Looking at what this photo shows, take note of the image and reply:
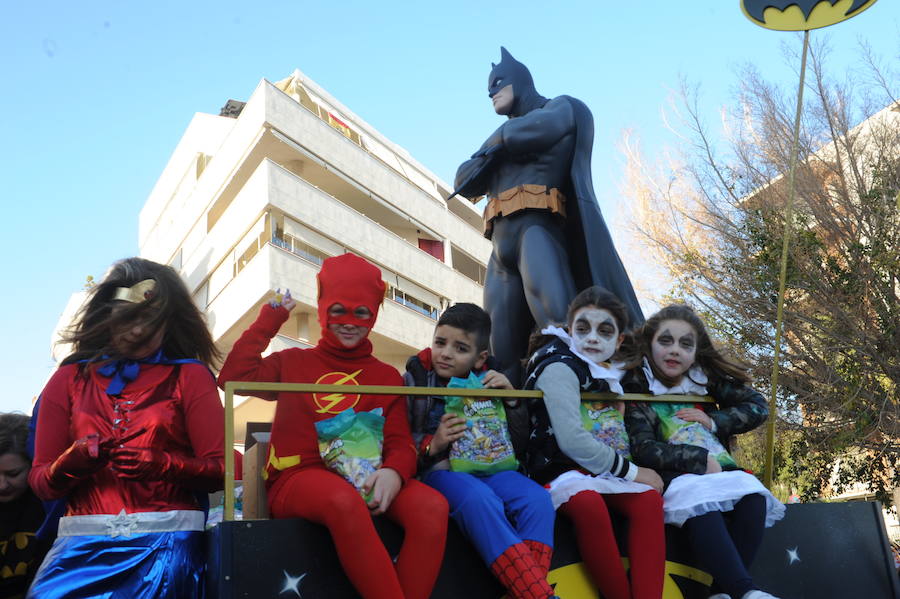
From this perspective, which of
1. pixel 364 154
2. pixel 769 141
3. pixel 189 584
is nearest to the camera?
pixel 189 584

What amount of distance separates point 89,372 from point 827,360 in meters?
10.3

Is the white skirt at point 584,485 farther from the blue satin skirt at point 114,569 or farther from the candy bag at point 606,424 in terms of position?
the blue satin skirt at point 114,569

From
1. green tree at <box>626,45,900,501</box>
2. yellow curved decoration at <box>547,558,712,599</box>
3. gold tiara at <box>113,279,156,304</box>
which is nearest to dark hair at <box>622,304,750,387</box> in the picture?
yellow curved decoration at <box>547,558,712,599</box>

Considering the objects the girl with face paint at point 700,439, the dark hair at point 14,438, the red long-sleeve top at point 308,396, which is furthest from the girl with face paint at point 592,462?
the dark hair at point 14,438

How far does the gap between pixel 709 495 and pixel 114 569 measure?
1.91 m

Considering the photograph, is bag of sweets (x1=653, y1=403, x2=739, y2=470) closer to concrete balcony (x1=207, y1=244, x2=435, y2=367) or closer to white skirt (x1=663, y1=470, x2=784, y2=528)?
white skirt (x1=663, y1=470, x2=784, y2=528)

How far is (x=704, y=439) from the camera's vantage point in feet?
10.8

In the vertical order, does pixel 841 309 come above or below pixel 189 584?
above

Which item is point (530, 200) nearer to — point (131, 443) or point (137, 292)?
point (137, 292)

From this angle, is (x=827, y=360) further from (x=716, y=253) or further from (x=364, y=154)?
(x=364, y=154)

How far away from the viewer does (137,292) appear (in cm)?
274

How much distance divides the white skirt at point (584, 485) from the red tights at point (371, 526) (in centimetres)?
50

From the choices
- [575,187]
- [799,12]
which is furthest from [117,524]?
[799,12]

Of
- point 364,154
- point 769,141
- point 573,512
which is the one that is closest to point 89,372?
point 573,512
